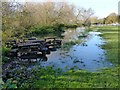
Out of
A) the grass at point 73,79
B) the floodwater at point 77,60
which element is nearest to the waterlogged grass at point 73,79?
the grass at point 73,79

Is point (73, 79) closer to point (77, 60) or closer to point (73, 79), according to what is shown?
point (73, 79)

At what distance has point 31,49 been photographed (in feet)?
48.2

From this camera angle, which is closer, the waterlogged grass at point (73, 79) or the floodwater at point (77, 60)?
the waterlogged grass at point (73, 79)

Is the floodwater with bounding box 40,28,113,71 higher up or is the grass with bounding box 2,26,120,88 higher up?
the grass with bounding box 2,26,120,88

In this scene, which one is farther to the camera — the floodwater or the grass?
the floodwater

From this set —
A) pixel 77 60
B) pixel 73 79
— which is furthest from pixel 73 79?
pixel 77 60

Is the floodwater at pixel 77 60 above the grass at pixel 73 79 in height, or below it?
below

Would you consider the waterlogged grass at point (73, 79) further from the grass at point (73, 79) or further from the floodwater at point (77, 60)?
the floodwater at point (77, 60)

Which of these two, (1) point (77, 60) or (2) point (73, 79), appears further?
(1) point (77, 60)

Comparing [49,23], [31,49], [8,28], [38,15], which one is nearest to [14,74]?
[8,28]

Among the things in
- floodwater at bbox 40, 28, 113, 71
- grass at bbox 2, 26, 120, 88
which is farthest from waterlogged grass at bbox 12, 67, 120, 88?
floodwater at bbox 40, 28, 113, 71

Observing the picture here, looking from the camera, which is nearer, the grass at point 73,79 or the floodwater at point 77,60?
the grass at point 73,79

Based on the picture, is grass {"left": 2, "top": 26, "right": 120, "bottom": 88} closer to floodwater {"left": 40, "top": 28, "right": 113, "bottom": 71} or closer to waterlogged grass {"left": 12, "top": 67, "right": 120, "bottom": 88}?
waterlogged grass {"left": 12, "top": 67, "right": 120, "bottom": 88}

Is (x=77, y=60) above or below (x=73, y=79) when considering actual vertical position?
below
